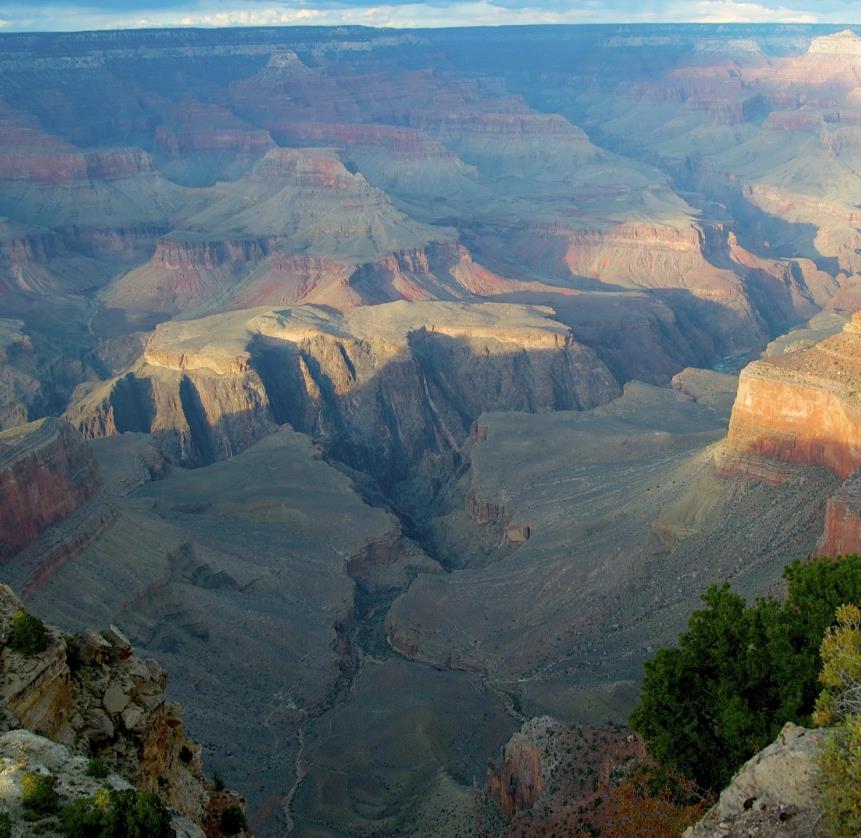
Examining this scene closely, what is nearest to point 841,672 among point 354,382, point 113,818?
point 113,818

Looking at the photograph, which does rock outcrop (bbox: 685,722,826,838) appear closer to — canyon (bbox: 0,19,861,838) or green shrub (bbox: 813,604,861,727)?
green shrub (bbox: 813,604,861,727)

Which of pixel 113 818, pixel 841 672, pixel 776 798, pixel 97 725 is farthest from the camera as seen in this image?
pixel 841 672

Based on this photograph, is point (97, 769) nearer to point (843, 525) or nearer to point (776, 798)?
point (776, 798)

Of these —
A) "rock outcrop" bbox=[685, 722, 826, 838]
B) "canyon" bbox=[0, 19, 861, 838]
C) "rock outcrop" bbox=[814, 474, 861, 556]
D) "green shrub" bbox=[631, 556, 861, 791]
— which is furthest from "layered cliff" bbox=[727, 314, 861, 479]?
"rock outcrop" bbox=[685, 722, 826, 838]

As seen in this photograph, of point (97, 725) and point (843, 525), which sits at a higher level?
point (97, 725)

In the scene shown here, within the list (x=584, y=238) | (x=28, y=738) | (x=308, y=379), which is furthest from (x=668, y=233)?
(x=28, y=738)

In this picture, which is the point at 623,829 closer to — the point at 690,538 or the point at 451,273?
the point at 690,538
